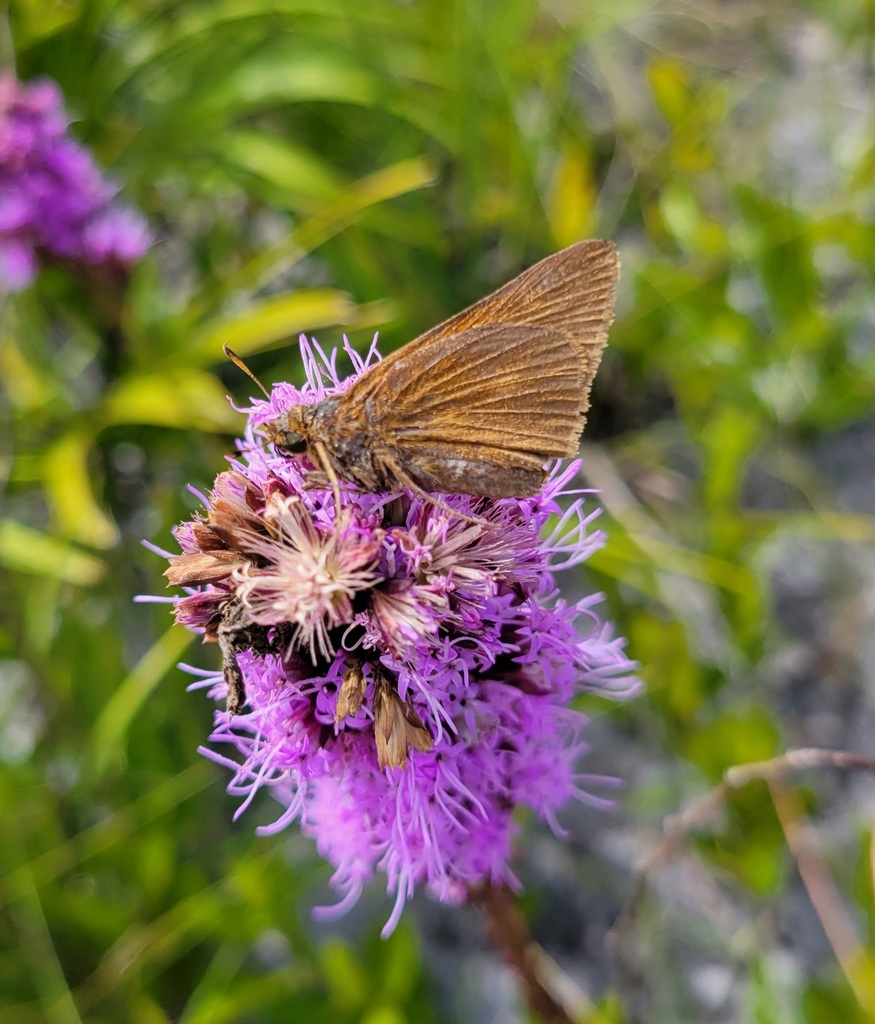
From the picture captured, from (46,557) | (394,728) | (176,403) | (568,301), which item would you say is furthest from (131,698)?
(568,301)

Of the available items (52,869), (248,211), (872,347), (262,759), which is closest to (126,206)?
(248,211)

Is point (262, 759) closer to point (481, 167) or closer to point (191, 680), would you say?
point (191, 680)

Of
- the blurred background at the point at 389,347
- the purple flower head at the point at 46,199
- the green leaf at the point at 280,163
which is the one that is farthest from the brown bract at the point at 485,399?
the purple flower head at the point at 46,199

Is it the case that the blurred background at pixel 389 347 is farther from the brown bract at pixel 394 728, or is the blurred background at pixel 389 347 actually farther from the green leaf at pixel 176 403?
the brown bract at pixel 394 728

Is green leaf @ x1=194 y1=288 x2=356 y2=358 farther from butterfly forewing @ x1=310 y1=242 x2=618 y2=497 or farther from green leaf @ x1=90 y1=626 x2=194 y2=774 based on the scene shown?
butterfly forewing @ x1=310 y1=242 x2=618 y2=497

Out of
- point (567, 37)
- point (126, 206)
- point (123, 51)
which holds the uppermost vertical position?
point (123, 51)

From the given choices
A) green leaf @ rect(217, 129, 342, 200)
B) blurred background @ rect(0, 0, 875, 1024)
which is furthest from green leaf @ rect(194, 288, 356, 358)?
green leaf @ rect(217, 129, 342, 200)
